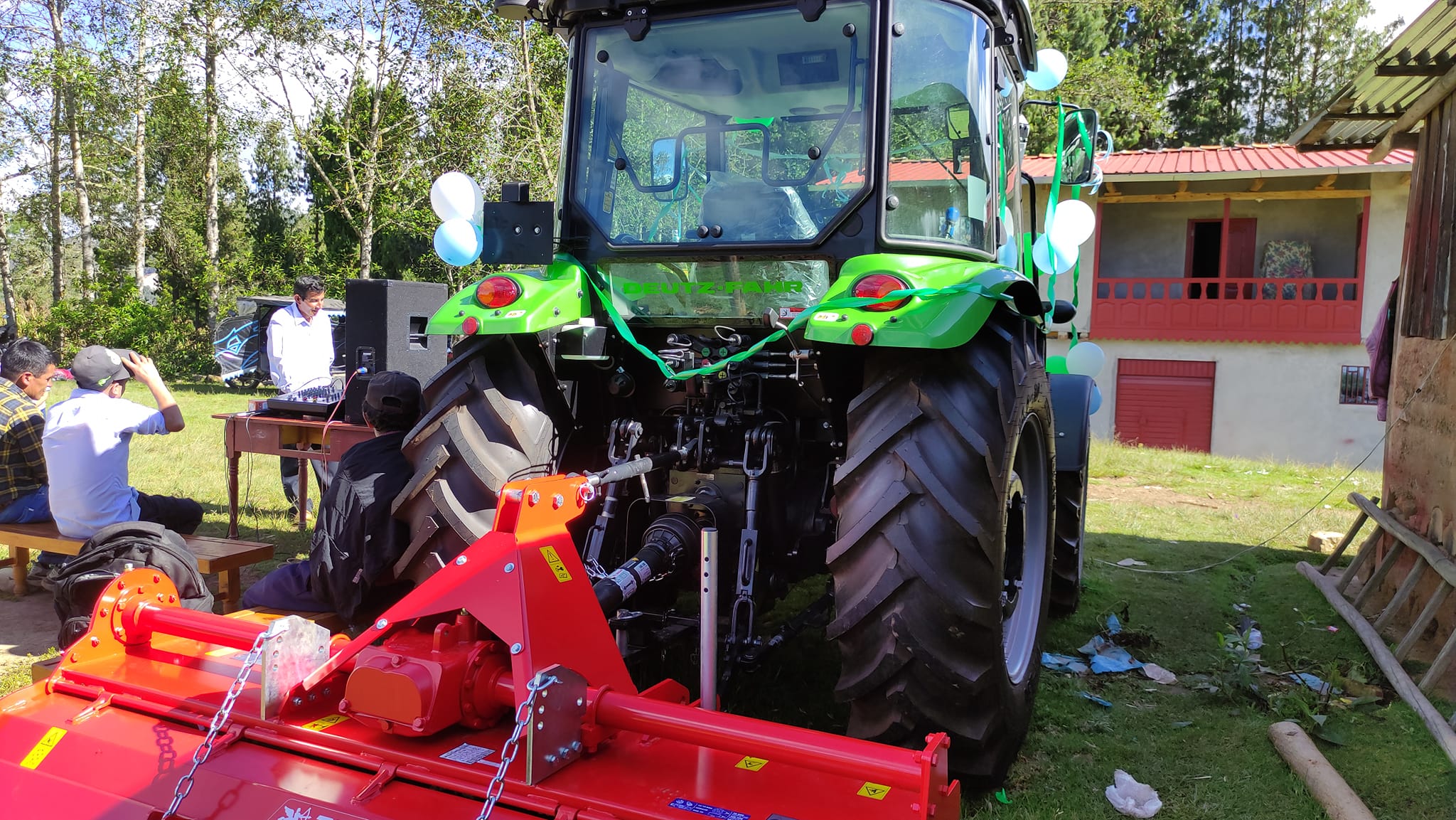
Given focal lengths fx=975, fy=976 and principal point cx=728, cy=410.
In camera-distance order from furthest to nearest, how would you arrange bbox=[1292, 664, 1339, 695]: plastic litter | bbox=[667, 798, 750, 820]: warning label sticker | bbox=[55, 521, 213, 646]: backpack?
bbox=[1292, 664, 1339, 695]: plastic litter → bbox=[55, 521, 213, 646]: backpack → bbox=[667, 798, 750, 820]: warning label sticker

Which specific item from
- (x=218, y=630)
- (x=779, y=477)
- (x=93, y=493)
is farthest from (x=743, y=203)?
(x=93, y=493)

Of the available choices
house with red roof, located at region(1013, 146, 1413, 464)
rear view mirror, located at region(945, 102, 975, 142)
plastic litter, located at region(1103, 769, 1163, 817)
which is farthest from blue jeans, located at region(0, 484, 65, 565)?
house with red roof, located at region(1013, 146, 1413, 464)

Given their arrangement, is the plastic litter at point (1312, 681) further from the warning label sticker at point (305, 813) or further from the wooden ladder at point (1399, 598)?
the warning label sticker at point (305, 813)

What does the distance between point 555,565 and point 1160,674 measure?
10.3 feet

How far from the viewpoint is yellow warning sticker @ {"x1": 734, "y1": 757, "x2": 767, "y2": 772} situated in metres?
2.05

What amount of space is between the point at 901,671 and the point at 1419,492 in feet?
13.8

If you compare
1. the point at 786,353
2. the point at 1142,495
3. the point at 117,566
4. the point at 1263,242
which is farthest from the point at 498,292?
the point at 1263,242

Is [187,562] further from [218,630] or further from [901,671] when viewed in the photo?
[901,671]

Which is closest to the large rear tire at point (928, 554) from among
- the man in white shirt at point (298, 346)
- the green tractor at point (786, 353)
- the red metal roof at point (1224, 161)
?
the green tractor at point (786, 353)

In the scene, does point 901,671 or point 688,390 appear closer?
point 901,671

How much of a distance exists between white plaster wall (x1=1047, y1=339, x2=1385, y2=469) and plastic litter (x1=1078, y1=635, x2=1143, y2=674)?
1247 cm

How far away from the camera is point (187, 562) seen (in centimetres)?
402

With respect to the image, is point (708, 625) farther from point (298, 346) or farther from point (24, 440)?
point (298, 346)

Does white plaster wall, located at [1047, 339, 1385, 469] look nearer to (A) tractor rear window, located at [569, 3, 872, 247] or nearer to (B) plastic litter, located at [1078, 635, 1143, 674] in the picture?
(B) plastic litter, located at [1078, 635, 1143, 674]
